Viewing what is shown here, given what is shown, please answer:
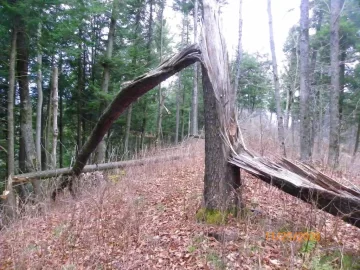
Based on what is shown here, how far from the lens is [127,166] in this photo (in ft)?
29.3

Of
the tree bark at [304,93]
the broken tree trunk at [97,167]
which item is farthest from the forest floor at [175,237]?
the tree bark at [304,93]

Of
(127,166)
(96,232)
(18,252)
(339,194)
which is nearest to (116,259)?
(96,232)

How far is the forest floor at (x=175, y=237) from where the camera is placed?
299cm

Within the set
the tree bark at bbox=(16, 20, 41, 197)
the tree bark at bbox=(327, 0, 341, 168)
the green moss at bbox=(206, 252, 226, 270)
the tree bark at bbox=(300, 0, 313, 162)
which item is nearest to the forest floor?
the green moss at bbox=(206, 252, 226, 270)

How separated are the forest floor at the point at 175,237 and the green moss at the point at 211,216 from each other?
91 mm

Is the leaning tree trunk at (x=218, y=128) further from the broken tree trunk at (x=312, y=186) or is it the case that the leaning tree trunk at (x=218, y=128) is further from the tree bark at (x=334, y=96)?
the tree bark at (x=334, y=96)

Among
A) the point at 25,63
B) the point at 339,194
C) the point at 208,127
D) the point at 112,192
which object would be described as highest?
the point at 25,63

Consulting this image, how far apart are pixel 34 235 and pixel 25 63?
7116mm

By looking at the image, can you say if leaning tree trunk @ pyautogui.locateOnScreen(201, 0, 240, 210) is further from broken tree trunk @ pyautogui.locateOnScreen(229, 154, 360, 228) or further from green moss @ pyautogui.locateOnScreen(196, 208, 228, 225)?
broken tree trunk @ pyautogui.locateOnScreen(229, 154, 360, 228)

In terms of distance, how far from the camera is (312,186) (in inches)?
126

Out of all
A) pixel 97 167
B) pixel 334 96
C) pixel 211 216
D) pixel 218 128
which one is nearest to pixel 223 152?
pixel 218 128

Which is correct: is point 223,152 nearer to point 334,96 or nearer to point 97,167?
point 97,167

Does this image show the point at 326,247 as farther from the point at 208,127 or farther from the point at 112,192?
the point at 112,192

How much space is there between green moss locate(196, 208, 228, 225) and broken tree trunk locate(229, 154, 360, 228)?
817 mm
